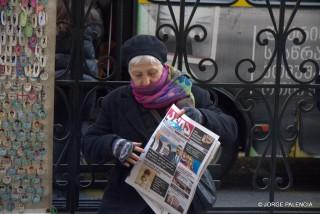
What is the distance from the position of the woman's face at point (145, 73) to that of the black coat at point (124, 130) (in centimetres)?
14

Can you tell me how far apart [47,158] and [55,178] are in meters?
0.77

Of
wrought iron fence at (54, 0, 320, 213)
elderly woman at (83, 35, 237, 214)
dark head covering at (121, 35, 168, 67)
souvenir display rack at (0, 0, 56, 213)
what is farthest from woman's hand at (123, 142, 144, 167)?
wrought iron fence at (54, 0, 320, 213)

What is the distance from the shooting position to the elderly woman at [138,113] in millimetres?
2770

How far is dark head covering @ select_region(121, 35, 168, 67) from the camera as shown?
279 cm

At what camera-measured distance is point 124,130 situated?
2.88 meters

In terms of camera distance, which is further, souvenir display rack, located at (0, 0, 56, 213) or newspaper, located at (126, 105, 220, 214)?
souvenir display rack, located at (0, 0, 56, 213)

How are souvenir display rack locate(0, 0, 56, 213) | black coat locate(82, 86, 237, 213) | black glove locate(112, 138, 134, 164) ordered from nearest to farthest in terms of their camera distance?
black glove locate(112, 138, 134, 164) < black coat locate(82, 86, 237, 213) < souvenir display rack locate(0, 0, 56, 213)

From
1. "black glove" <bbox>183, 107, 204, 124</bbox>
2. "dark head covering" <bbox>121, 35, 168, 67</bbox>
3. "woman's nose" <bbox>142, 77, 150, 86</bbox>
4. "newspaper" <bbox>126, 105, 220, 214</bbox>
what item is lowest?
"newspaper" <bbox>126, 105, 220, 214</bbox>

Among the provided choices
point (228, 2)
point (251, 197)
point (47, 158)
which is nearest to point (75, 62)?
point (47, 158)

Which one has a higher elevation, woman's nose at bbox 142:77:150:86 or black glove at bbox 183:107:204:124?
woman's nose at bbox 142:77:150:86

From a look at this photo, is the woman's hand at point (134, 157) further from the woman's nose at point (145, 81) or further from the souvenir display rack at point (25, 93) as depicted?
the souvenir display rack at point (25, 93)

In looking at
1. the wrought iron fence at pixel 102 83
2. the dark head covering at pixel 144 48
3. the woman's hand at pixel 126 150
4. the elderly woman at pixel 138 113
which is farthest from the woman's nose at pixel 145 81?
the wrought iron fence at pixel 102 83

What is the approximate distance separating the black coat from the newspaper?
0.08m

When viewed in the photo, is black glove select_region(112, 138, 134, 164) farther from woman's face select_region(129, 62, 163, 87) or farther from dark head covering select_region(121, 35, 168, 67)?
dark head covering select_region(121, 35, 168, 67)
